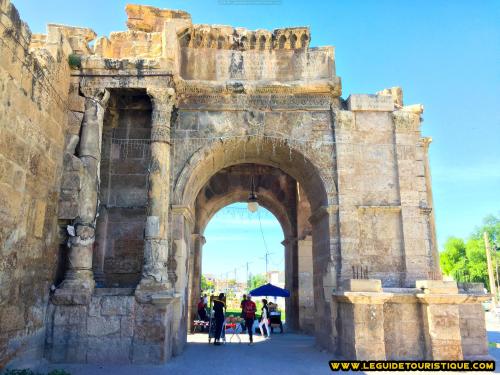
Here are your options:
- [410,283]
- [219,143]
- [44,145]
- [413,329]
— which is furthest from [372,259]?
[44,145]

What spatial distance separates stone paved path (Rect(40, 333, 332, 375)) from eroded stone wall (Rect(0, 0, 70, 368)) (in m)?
1.03

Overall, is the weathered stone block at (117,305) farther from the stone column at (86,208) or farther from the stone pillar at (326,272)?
the stone pillar at (326,272)

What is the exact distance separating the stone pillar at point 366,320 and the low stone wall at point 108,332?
11.2ft

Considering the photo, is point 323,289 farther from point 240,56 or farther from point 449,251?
point 449,251

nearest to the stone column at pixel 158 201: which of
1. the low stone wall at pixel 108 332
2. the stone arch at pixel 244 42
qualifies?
the low stone wall at pixel 108 332

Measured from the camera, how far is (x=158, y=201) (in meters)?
8.06

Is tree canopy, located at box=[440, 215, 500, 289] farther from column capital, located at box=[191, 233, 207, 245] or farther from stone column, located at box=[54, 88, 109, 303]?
stone column, located at box=[54, 88, 109, 303]

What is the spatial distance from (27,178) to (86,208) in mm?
1441

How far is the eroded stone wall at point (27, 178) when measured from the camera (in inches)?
234

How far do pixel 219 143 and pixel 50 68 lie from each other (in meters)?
3.63

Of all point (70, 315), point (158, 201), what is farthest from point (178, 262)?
point (70, 315)

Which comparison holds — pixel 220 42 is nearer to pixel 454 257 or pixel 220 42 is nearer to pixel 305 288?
pixel 305 288

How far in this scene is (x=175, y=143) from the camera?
30.0ft

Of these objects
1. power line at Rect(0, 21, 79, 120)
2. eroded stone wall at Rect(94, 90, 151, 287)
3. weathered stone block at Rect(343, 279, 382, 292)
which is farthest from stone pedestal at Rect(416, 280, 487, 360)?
power line at Rect(0, 21, 79, 120)
